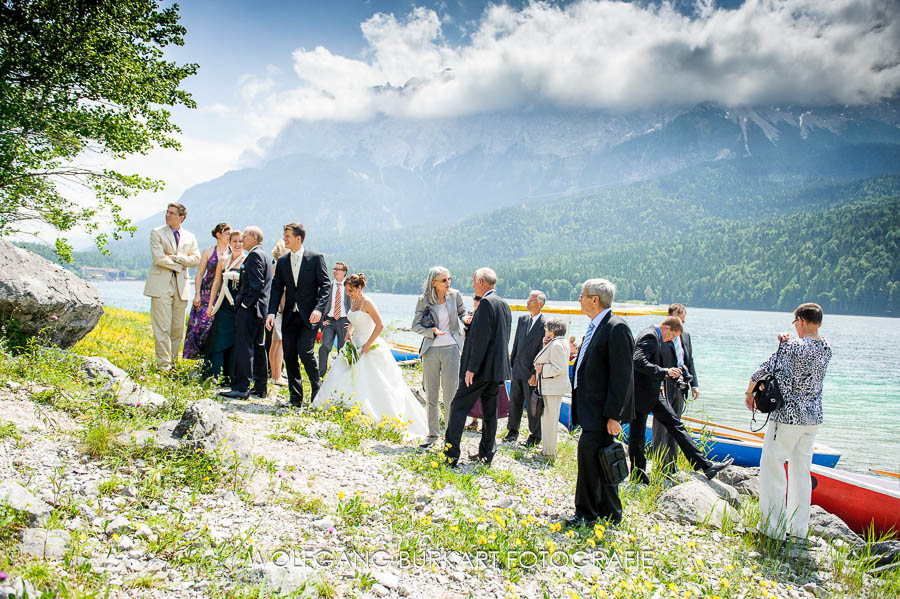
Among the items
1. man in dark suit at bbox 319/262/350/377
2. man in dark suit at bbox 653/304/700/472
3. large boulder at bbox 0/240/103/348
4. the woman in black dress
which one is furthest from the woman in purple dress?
man in dark suit at bbox 653/304/700/472

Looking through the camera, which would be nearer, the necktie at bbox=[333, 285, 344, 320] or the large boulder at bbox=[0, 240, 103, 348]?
the large boulder at bbox=[0, 240, 103, 348]

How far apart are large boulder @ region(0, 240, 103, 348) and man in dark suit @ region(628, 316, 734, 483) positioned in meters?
7.68

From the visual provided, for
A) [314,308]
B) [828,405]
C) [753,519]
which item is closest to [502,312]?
[314,308]

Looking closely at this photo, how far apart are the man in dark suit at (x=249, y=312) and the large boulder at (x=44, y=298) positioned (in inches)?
86.3

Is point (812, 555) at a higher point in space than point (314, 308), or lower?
Result: lower

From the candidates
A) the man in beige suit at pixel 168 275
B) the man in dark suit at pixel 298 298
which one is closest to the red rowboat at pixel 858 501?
the man in dark suit at pixel 298 298

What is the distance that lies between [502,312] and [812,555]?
12.3 ft

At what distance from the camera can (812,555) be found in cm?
484

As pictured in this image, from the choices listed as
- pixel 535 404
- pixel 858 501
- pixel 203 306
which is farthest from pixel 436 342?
pixel 858 501

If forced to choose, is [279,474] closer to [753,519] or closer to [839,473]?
[753,519]

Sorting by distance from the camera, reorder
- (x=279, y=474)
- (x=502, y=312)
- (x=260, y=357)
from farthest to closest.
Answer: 1. (x=260, y=357)
2. (x=502, y=312)
3. (x=279, y=474)

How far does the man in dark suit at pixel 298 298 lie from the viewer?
23.3ft

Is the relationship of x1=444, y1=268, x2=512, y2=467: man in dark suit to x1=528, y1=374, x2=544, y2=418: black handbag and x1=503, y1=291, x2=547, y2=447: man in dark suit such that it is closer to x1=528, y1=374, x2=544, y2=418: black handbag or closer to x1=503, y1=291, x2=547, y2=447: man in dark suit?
x1=503, y1=291, x2=547, y2=447: man in dark suit

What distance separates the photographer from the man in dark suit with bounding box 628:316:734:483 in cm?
651
